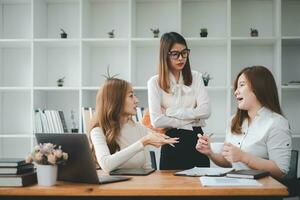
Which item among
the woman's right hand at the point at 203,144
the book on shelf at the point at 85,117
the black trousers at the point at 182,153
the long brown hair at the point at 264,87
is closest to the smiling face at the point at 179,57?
the black trousers at the point at 182,153

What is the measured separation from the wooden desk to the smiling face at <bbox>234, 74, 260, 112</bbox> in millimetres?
661

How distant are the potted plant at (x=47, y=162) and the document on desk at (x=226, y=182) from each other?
62 centimetres

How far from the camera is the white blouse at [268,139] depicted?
2186 millimetres

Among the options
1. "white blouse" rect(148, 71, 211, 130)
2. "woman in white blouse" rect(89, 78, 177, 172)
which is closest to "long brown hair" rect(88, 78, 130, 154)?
"woman in white blouse" rect(89, 78, 177, 172)

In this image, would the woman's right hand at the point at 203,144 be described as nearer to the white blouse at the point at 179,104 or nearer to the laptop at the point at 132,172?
the laptop at the point at 132,172

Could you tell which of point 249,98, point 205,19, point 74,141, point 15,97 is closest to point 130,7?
point 205,19

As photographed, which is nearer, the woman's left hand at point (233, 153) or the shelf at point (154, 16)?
the woman's left hand at point (233, 153)

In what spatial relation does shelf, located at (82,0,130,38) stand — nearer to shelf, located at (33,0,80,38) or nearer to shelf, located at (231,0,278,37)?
shelf, located at (33,0,80,38)

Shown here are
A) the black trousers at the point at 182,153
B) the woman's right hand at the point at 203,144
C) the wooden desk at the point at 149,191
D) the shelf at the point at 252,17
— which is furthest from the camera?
the shelf at the point at 252,17

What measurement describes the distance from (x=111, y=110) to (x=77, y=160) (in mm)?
637

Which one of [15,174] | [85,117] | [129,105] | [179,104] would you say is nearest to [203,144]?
[129,105]

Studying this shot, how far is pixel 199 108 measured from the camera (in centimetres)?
293

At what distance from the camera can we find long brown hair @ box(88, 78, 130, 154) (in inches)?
94.4

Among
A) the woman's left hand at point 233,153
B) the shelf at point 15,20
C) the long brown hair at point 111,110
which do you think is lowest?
the woman's left hand at point 233,153
